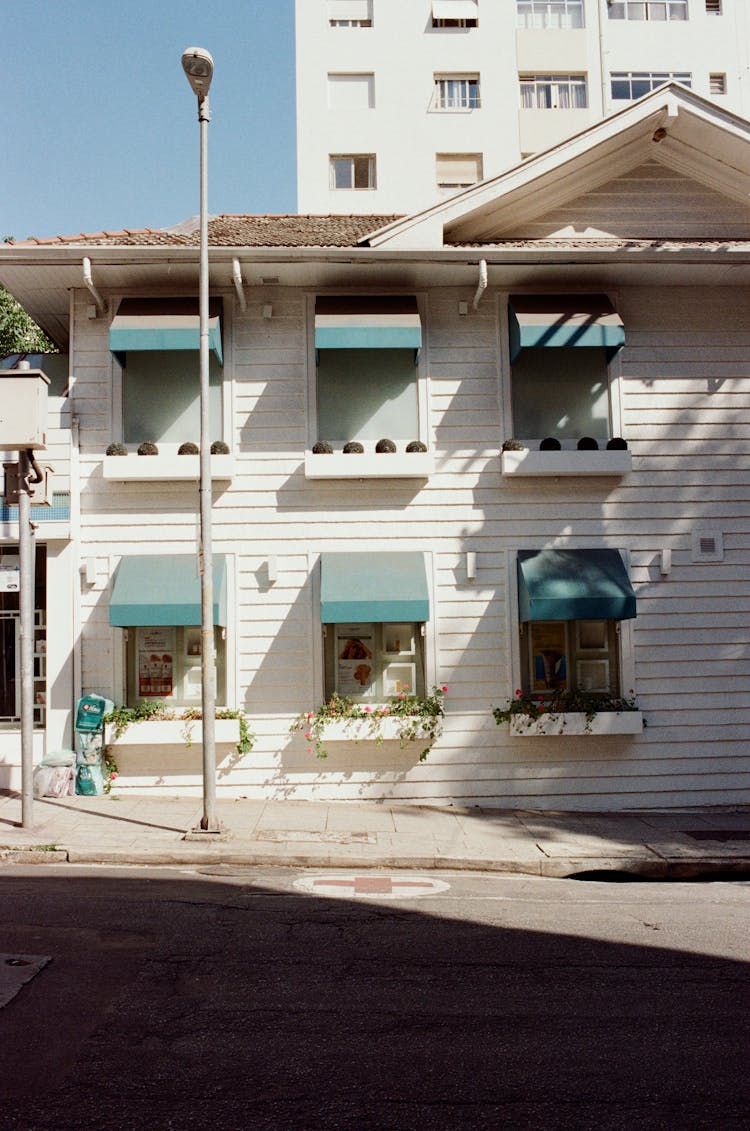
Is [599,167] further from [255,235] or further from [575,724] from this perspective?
[575,724]

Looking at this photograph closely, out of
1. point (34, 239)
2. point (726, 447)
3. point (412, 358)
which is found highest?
point (34, 239)

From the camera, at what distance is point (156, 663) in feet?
40.2

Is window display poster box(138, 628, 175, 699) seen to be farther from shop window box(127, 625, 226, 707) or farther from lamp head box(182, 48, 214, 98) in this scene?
lamp head box(182, 48, 214, 98)

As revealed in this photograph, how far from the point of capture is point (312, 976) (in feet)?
19.5

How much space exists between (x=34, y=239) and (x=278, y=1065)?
36.1 feet

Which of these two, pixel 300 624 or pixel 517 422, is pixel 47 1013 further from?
pixel 517 422

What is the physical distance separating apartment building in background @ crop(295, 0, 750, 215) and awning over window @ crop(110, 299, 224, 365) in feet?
58.0

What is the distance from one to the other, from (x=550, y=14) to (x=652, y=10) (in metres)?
3.60

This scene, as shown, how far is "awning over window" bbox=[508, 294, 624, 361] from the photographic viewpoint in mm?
12133

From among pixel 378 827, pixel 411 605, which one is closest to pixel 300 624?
pixel 411 605

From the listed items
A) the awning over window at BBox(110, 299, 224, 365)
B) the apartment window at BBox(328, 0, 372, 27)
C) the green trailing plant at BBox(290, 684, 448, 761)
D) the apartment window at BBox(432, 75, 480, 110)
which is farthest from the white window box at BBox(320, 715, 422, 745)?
the apartment window at BBox(328, 0, 372, 27)

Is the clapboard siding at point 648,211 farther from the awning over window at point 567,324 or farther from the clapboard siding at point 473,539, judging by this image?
the awning over window at point 567,324

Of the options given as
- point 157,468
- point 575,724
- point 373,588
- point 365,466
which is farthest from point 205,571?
point 575,724

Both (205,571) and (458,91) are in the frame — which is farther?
(458,91)
